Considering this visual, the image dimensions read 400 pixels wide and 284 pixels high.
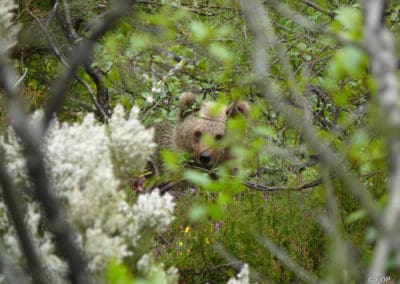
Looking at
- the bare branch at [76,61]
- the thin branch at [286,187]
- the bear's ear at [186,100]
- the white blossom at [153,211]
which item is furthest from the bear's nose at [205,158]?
the bare branch at [76,61]

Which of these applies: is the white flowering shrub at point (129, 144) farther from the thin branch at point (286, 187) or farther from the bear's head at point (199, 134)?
the bear's head at point (199, 134)

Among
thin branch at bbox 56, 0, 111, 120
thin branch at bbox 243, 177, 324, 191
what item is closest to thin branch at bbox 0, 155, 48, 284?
thin branch at bbox 243, 177, 324, 191

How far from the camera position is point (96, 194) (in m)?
2.57

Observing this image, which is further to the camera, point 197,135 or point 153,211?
point 197,135

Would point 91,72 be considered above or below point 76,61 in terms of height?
above

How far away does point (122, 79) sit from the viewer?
21.0ft

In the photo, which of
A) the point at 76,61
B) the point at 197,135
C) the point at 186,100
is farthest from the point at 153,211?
the point at 197,135

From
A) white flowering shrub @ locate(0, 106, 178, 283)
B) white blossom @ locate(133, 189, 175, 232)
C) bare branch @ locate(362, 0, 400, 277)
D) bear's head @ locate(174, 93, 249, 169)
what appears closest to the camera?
bare branch @ locate(362, 0, 400, 277)

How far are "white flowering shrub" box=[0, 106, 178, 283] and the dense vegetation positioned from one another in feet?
0.29

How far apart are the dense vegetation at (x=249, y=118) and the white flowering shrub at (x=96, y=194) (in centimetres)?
9

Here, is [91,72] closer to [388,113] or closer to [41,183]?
[41,183]

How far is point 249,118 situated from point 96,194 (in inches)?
57.8

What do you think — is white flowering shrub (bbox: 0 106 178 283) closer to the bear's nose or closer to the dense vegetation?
the dense vegetation

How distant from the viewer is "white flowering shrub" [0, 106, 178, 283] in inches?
99.0
